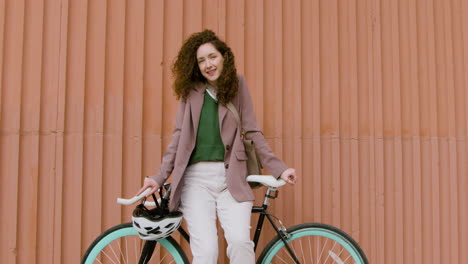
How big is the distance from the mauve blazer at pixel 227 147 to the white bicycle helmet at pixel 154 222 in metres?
0.08

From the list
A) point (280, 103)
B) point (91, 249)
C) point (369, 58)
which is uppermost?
point (369, 58)

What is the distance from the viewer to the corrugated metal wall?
3.19m

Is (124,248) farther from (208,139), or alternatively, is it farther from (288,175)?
(288,175)

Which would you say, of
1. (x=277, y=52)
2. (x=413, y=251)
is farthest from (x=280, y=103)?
(x=413, y=251)

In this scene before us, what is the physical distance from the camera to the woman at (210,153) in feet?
8.61

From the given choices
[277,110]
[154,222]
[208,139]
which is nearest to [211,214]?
[154,222]

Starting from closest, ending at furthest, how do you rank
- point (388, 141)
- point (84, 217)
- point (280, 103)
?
1. point (84, 217)
2. point (280, 103)
3. point (388, 141)

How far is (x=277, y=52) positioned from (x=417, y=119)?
1.49m

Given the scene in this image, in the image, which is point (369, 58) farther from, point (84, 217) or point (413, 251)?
point (84, 217)

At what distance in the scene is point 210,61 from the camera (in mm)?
2723

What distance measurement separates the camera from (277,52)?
3658 millimetres

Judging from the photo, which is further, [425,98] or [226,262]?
[425,98]

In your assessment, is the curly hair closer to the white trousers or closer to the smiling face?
the smiling face

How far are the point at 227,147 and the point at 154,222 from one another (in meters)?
0.65
